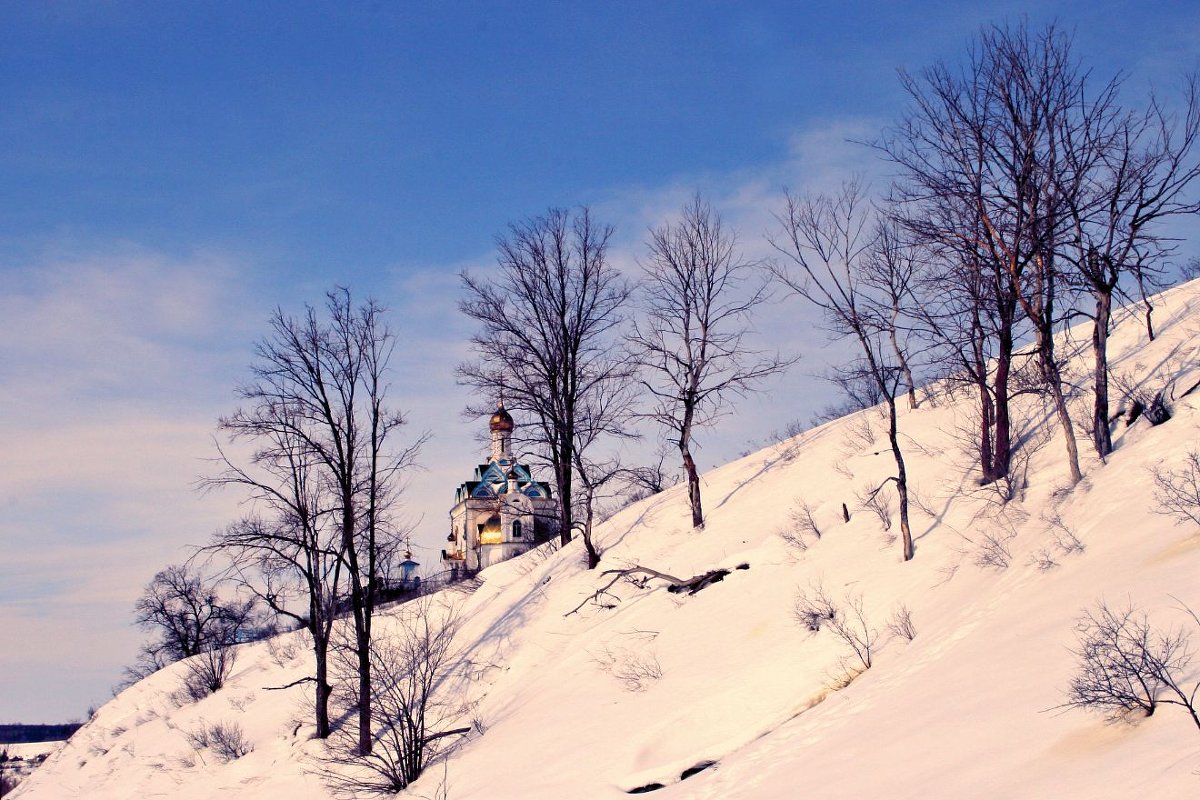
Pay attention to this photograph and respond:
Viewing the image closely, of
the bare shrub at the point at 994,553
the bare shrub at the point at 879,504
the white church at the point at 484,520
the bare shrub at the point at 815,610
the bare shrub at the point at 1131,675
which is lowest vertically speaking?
the bare shrub at the point at 1131,675

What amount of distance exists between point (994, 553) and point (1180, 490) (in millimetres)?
2694

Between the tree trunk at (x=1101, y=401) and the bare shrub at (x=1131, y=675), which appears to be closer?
the bare shrub at (x=1131, y=675)

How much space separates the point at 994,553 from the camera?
14.4m

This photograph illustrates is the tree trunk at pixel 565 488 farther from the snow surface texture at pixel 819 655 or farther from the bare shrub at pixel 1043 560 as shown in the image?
the bare shrub at pixel 1043 560

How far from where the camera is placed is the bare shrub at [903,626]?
1337cm

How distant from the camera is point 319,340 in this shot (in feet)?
63.3

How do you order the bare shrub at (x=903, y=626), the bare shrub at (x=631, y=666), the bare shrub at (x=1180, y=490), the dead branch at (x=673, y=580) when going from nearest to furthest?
the bare shrub at (x=1180, y=490), the bare shrub at (x=903, y=626), the bare shrub at (x=631, y=666), the dead branch at (x=673, y=580)

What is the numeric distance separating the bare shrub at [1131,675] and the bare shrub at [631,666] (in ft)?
26.5

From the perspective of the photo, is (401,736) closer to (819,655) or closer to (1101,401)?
(819,655)

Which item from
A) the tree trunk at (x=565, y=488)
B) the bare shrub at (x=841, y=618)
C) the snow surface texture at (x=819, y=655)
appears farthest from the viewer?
the tree trunk at (x=565, y=488)

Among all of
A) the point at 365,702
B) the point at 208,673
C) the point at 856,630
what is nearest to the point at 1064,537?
the point at 856,630

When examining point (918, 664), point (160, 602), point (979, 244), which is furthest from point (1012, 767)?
point (160, 602)

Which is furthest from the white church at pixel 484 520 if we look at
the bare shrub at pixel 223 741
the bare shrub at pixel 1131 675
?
the bare shrub at pixel 1131 675

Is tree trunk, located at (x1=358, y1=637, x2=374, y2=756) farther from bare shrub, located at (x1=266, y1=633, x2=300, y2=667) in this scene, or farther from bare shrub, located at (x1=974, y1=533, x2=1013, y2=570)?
bare shrub, located at (x1=974, y1=533, x2=1013, y2=570)
